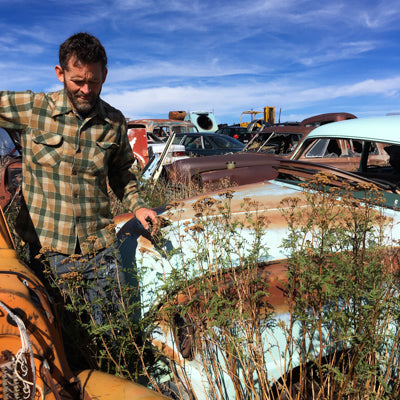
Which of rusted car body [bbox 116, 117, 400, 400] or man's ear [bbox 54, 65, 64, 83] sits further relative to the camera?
man's ear [bbox 54, 65, 64, 83]

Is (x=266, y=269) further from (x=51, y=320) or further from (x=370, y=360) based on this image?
(x=51, y=320)

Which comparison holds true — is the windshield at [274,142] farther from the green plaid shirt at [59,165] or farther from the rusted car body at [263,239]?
the green plaid shirt at [59,165]

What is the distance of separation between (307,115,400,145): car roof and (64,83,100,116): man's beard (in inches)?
95.2

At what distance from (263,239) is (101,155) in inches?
45.2

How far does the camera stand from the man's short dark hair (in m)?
1.96

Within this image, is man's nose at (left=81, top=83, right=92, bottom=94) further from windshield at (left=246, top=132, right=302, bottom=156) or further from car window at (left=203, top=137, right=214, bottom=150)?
car window at (left=203, top=137, right=214, bottom=150)

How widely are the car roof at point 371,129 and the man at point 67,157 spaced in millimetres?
2192

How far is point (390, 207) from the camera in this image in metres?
2.79

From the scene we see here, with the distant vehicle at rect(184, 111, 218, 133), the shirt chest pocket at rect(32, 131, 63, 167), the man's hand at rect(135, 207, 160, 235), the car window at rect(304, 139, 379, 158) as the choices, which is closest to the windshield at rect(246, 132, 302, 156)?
the car window at rect(304, 139, 379, 158)

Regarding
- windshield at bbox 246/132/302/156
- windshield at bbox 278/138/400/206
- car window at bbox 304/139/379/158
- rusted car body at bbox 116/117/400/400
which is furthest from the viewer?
windshield at bbox 246/132/302/156

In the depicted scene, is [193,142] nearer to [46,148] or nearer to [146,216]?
[146,216]

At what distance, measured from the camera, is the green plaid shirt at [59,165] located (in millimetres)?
2086

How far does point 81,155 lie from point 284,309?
1418mm

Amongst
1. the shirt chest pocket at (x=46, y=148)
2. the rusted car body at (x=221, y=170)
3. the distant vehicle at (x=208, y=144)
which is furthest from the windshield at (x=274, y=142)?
the shirt chest pocket at (x=46, y=148)
